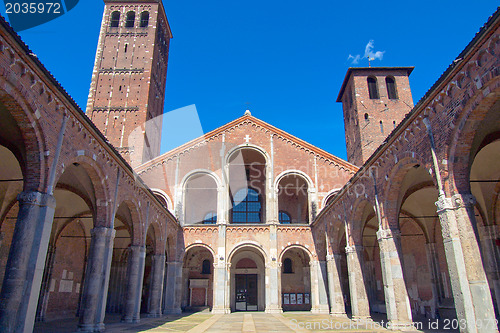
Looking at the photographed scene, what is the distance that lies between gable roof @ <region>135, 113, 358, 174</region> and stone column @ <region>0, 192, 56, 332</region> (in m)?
16.5

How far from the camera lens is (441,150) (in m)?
8.75

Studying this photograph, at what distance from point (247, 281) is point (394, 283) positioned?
15574 millimetres

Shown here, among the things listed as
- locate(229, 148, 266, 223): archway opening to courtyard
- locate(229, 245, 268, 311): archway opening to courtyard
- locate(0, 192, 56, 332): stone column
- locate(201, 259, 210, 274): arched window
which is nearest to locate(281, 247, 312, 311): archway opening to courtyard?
locate(229, 245, 268, 311): archway opening to courtyard

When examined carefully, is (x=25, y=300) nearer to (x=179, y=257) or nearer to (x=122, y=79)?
(x=179, y=257)

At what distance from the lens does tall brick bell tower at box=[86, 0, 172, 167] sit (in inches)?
1244

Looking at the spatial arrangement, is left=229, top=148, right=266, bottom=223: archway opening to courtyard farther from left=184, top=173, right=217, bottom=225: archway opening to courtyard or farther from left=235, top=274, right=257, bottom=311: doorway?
left=235, top=274, right=257, bottom=311: doorway

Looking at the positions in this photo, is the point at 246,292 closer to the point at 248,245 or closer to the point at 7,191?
the point at 248,245

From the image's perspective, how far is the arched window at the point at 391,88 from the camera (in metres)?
32.2

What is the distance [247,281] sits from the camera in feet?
84.9

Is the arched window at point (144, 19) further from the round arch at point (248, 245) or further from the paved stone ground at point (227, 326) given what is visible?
the paved stone ground at point (227, 326)

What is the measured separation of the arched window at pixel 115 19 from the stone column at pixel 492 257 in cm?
3635

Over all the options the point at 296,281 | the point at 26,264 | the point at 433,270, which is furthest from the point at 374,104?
the point at 26,264

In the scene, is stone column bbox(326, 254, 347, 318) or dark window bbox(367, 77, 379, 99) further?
dark window bbox(367, 77, 379, 99)

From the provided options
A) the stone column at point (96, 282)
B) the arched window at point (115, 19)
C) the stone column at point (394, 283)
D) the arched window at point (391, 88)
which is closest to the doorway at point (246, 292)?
the stone column at point (394, 283)
